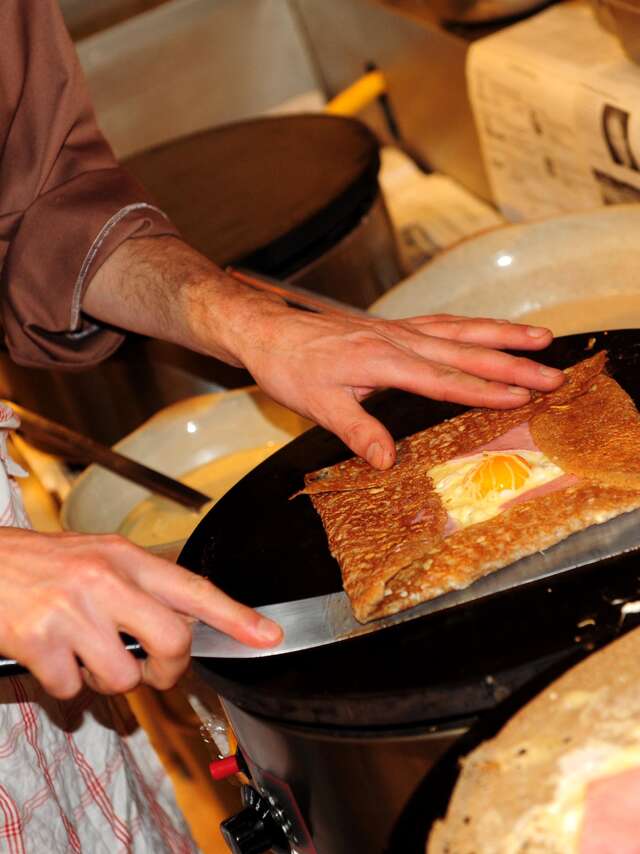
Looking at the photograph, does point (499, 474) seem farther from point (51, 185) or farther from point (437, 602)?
point (51, 185)

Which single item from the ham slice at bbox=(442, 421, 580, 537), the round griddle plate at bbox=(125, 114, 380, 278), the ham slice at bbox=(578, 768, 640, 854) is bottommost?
the round griddle plate at bbox=(125, 114, 380, 278)

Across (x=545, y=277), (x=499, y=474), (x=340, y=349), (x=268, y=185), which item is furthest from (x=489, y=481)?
(x=268, y=185)

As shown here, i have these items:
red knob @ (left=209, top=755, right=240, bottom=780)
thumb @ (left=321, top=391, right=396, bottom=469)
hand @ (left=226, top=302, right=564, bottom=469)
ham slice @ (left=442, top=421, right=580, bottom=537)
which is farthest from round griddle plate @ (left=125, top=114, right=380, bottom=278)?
red knob @ (left=209, top=755, right=240, bottom=780)

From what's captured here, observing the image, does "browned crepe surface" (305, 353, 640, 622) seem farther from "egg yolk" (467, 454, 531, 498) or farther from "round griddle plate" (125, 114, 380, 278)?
"round griddle plate" (125, 114, 380, 278)

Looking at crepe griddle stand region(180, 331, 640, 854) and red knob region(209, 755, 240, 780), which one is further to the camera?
red knob region(209, 755, 240, 780)

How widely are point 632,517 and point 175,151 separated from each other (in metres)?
1.90

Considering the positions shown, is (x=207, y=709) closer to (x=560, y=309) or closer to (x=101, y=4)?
(x=560, y=309)

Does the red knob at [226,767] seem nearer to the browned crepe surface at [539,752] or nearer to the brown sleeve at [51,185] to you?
the browned crepe surface at [539,752]

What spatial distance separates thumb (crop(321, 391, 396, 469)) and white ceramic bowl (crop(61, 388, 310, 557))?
0.60m

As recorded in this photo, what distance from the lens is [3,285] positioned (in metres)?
1.88

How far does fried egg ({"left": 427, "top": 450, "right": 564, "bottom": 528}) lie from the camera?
1.26 meters

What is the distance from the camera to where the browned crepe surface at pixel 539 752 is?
96 centimetres

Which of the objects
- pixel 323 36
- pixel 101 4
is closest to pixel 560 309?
pixel 323 36

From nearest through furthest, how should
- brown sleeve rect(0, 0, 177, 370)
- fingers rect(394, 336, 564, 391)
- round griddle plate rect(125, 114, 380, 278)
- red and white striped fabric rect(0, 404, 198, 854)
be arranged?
1. fingers rect(394, 336, 564, 391)
2. red and white striped fabric rect(0, 404, 198, 854)
3. brown sleeve rect(0, 0, 177, 370)
4. round griddle plate rect(125, 114, 380, 278)
